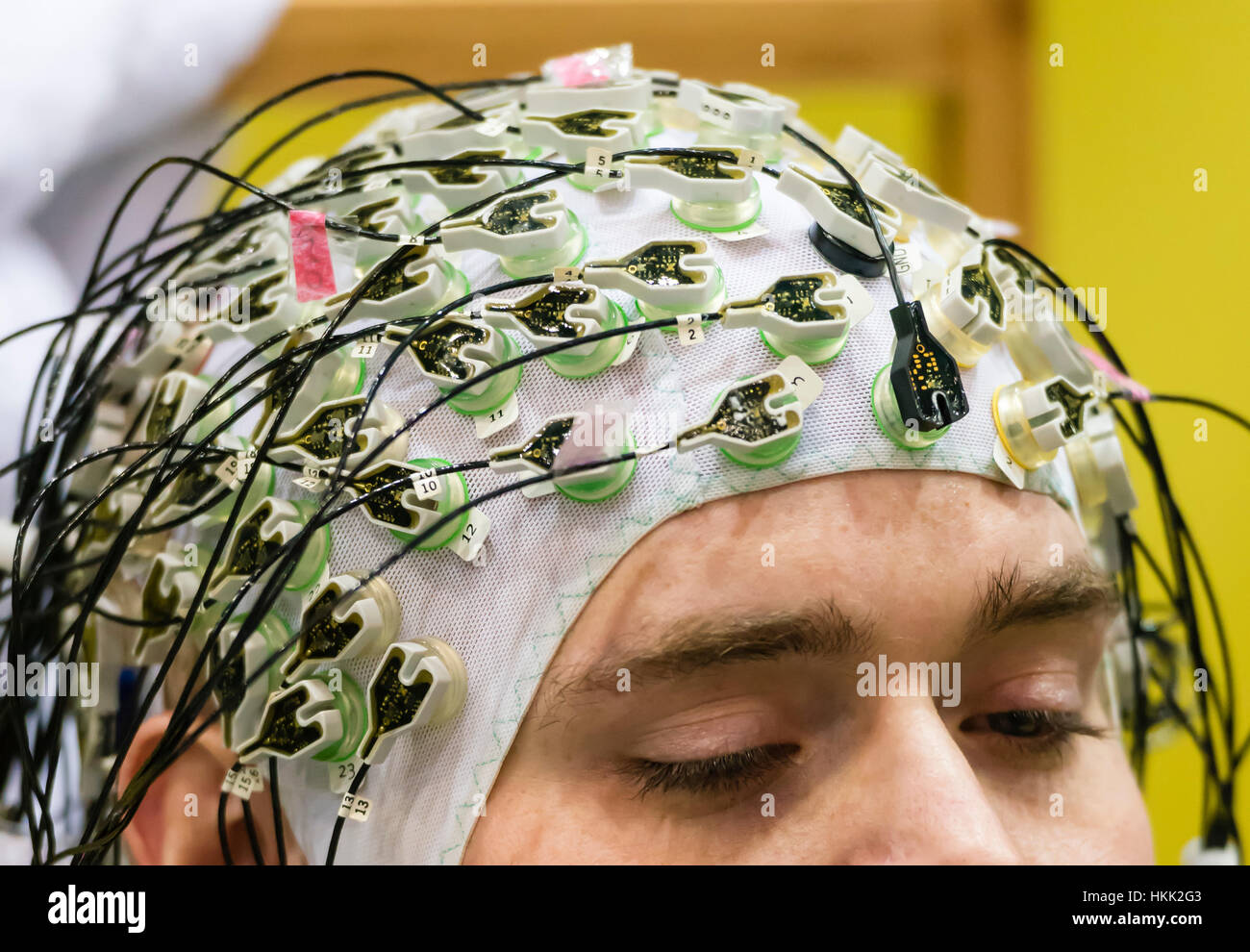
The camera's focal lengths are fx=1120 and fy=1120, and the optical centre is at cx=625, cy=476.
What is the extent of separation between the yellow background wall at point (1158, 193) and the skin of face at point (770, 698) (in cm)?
109

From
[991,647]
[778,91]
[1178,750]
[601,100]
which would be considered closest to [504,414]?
[601,100]

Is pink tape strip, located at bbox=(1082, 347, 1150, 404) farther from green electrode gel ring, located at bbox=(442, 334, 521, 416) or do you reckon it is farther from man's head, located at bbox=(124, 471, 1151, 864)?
green electrode gel ring, located at bbox=(442, 334, 521, 416)

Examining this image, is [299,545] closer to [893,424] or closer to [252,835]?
[252,835]

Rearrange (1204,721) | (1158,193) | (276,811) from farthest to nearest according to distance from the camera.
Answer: (1158,193), (1204,721), (276,811)

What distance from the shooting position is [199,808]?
2.99ft

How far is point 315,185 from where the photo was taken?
97cm

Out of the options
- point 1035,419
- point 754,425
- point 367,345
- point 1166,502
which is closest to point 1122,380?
point 1166,502

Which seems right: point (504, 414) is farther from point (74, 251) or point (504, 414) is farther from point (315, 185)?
point (74, 251)

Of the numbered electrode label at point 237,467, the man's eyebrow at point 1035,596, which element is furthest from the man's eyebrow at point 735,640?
the numbered electrode label at point 237,467

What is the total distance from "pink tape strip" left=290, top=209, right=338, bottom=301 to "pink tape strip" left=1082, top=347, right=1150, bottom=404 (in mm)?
652

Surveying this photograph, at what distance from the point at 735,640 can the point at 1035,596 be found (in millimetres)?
234

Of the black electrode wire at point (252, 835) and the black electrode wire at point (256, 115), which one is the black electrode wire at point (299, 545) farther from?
the black electrode wire at point (256, 115)

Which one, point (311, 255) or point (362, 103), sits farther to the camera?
point (362, 103)

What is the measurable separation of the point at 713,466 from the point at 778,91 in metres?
1.27
